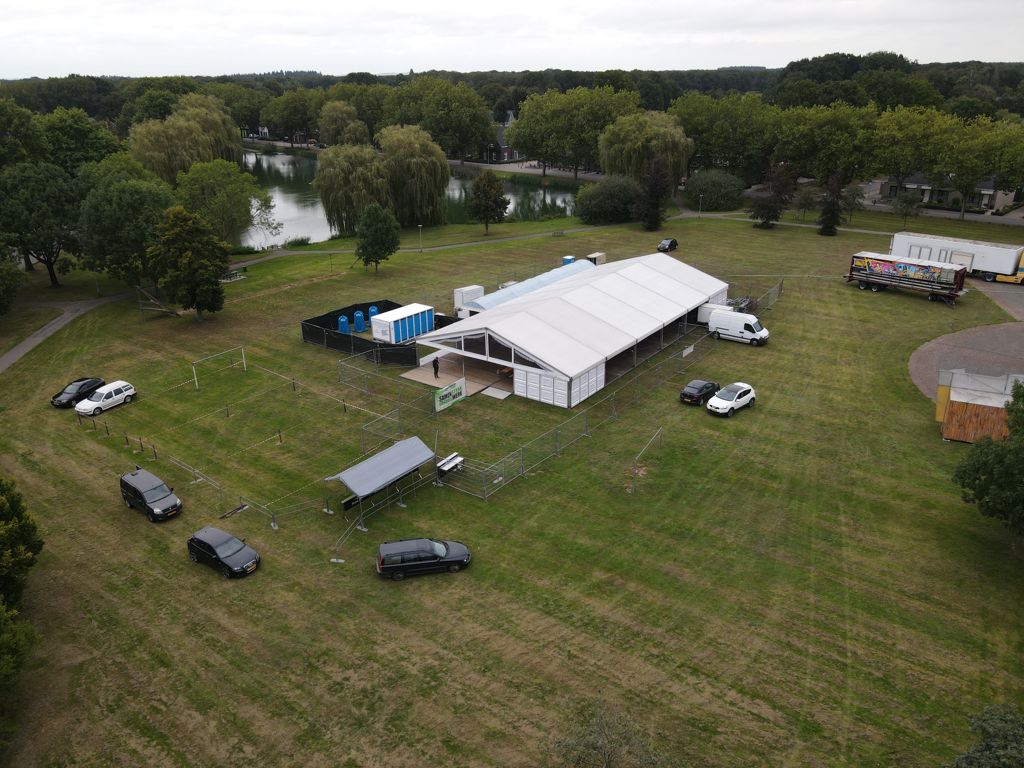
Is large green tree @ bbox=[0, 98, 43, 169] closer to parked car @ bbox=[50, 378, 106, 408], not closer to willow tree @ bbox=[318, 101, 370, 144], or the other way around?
parked car @ bbox=[50, 378, 106, 408]

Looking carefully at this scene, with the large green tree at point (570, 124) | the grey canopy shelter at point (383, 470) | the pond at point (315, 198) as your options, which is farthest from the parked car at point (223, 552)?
the large green tree at point (570, 124)

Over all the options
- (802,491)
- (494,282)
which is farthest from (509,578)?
(494,282)

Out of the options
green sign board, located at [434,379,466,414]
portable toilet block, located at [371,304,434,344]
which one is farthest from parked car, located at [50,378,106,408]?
green sign board, located at [434,379,466,414]

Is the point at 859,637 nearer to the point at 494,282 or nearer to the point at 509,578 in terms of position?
the point at 509,578

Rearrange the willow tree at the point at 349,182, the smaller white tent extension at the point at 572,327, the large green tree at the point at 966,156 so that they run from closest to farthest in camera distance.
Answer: the smaller white tent extension at the point at 572,327 < the large green tree at the point at 966,156 < the willow tree at the point at 349,182

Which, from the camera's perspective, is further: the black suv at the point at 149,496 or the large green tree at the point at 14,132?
the large green tree at the point at 14,132

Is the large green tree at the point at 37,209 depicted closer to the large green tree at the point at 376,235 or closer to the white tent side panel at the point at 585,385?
the large green tree at the point at 376,235
